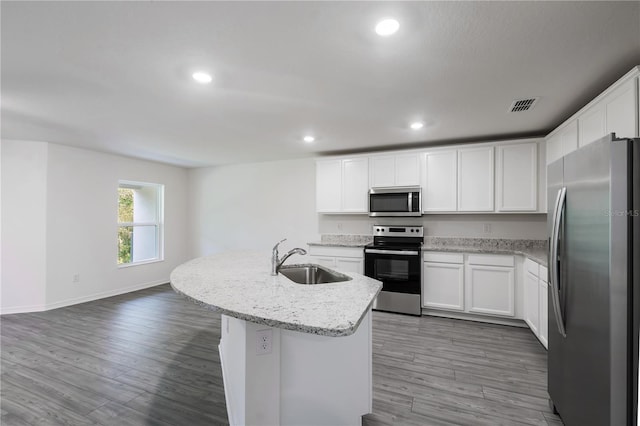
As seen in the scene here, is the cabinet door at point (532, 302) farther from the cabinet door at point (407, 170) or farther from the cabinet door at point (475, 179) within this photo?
the cabinet door at point (407, 170)

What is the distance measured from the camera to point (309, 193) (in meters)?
5.12

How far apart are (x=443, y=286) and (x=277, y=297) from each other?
2932 mm

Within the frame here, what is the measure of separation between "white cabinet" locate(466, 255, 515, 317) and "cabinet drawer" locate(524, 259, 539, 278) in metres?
0.16

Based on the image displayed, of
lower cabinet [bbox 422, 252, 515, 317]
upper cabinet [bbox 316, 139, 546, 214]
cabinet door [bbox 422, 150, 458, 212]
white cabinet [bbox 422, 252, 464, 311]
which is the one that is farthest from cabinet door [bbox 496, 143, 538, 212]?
white cabinet [bbox 422, 252, 464, 311]

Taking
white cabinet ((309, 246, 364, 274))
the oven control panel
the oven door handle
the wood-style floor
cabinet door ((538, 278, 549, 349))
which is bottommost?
the wood-style floor

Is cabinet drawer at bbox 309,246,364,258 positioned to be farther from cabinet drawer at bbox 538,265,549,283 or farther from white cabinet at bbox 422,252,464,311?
cabinet drawer at bbox 538,265,549,283

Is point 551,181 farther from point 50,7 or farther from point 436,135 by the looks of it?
point 50,7

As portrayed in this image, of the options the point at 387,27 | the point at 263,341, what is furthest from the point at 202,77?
the point at 263,341

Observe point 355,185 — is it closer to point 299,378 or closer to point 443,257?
point 443,257

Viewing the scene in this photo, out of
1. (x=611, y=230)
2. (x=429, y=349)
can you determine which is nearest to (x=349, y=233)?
(x=429, y=349)

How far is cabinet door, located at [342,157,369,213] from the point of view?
14.3 feet

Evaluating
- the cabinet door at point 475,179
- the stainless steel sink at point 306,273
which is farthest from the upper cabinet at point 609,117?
the stainless steel sink at point 306,273

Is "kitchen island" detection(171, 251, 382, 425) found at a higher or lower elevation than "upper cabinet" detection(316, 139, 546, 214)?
lower

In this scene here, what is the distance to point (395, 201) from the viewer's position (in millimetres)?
4113
